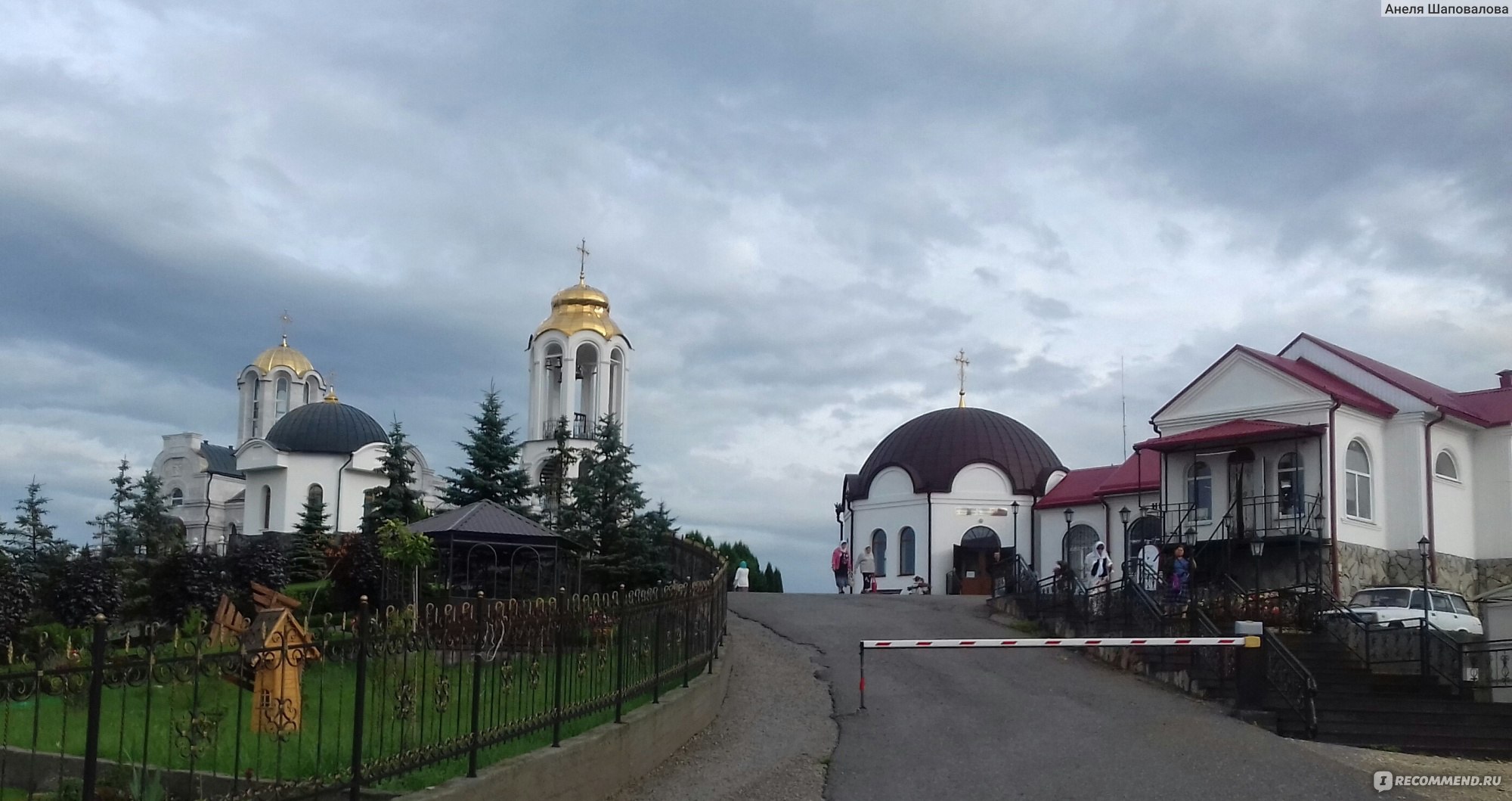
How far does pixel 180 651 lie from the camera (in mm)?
7410

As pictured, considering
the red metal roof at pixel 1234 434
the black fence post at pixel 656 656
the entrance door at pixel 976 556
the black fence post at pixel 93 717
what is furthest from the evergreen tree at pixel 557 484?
the black fence post at pixel 93 717

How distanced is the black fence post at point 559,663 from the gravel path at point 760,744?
97 centimetres

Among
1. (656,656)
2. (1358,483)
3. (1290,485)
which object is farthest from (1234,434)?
(656,656)

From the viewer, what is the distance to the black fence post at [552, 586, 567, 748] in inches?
393

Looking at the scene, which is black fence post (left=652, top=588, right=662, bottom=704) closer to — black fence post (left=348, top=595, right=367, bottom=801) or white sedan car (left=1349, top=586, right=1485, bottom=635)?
black fence post (left=348, top=595, right=367, bottom=801)

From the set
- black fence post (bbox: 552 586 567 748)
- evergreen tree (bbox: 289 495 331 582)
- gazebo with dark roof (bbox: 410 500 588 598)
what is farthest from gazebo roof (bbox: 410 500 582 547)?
black fence post (bbox: 552 586 567 748)

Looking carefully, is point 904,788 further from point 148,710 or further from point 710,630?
point 148,710

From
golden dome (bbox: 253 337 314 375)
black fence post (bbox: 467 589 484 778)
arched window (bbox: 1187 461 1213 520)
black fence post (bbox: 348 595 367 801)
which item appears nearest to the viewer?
black fence post (bbox: 348 595 367 801)

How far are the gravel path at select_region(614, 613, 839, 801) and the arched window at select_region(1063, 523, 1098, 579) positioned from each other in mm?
19958

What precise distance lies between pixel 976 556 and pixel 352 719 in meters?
32.4

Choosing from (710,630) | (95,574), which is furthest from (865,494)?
(710,630)

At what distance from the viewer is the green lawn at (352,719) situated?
24.8 ft

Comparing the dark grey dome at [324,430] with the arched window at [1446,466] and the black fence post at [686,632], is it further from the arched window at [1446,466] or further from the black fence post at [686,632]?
the black fence post at [686,632]

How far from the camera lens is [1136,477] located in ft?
118
